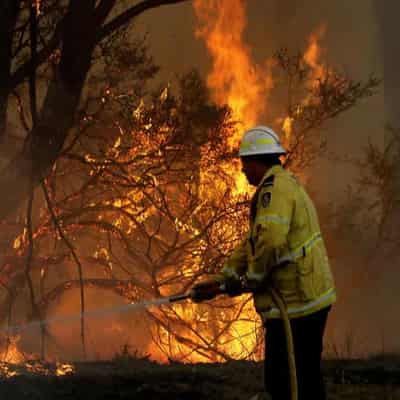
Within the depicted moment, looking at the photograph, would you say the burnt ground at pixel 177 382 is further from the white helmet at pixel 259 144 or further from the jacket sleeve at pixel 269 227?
the white helmet at pixel 259 144

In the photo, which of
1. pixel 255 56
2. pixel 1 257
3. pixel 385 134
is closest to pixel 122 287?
pixel 1 257

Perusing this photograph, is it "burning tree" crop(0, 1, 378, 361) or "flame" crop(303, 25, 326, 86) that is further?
"flame" crop(303, 25, 326, 86)

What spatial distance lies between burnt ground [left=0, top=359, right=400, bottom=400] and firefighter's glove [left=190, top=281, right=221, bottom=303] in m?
1.40

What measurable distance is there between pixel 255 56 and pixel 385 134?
342 centimetres

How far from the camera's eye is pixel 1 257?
11.5m

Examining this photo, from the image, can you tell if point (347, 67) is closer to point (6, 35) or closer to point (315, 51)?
point (315, 51)

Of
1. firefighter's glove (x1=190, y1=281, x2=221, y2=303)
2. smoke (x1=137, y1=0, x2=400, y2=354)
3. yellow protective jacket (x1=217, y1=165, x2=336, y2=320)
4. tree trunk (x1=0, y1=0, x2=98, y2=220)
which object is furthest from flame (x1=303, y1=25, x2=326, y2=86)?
yellow protective jacket (x1=217, y1=165, x2=336, y2=320)

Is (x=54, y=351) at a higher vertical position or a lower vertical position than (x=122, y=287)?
lower

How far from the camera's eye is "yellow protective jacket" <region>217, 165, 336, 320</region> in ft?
13.4

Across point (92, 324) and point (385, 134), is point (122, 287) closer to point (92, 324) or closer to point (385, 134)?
point (92, 324)

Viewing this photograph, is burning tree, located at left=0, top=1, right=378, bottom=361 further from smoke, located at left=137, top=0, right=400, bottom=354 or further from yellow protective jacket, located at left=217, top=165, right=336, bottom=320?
yellow protective jacket, located at left=217, top=165, right=336, bottom=320

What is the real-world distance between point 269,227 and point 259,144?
54 centimetres

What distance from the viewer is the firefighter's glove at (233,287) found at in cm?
434

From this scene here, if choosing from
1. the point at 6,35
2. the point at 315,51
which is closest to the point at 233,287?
the point at 6,35
